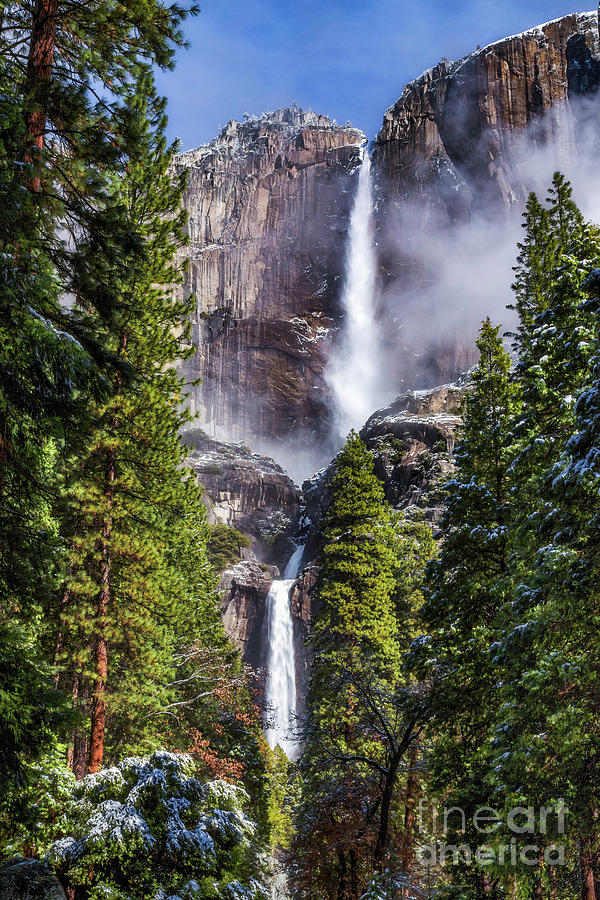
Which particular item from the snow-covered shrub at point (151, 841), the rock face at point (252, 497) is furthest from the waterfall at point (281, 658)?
the snow-covered shrub at point (151, 841)

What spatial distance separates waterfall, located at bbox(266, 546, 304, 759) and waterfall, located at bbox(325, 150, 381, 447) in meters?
54.6

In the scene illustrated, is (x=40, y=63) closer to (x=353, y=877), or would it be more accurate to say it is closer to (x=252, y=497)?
(x=353, y=877)

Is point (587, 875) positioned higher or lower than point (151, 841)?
lower

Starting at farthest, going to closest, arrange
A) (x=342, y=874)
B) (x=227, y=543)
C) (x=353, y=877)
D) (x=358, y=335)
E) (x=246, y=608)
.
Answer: (x=358, y=335)
(x=227, y=543)
(x=246, y=608)
(x=342, y=874)
(x=353, y=877)

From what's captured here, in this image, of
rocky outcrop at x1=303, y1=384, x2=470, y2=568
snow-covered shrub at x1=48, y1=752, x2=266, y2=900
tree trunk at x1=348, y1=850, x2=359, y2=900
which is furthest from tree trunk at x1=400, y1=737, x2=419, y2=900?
rocky outcrop at x1=303, y1=384, x2=470, y2=568

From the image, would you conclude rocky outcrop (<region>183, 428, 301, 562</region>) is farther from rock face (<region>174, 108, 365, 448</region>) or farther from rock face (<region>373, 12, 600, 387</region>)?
rock face (<region>373, 12, 600, 387</region>)

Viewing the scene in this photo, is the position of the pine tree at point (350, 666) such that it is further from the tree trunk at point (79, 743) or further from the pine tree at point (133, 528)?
the tree trunk at point (79, 743)

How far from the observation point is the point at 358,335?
10950cm

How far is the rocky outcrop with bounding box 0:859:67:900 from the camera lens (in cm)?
511

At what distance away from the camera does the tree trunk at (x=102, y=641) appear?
1002 cm

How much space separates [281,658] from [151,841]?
51189mm

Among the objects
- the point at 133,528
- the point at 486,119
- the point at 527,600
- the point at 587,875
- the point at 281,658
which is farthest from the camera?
the point at 486,119

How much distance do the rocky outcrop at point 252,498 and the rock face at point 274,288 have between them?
28.6 meters

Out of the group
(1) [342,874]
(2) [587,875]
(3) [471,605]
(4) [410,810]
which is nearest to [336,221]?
(3) [471,605]
